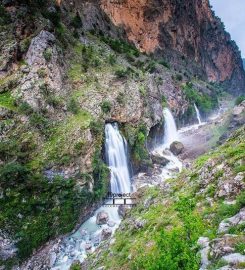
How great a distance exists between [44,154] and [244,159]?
19.8 meters

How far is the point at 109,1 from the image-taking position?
250 ft

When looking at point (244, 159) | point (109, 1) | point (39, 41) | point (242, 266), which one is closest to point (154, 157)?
point (39, 41)

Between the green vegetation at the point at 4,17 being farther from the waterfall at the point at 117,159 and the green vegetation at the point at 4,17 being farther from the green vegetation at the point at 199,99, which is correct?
the green vegetation at the point at 199,99

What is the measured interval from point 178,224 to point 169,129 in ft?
154

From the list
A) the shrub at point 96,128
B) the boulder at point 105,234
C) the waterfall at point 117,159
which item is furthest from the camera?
the waterfall at point 117,159

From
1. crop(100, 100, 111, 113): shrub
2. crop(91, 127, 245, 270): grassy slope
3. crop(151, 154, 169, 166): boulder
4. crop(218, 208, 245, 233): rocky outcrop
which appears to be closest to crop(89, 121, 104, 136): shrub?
crop(100, 100, 111, 113): shrub

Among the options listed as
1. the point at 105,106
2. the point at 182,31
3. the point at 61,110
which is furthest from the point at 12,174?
the point at 182,31

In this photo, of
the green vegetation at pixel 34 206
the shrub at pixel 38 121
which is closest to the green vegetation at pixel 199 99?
the shrub at pixel 38 121

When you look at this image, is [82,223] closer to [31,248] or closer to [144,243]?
[31,248]

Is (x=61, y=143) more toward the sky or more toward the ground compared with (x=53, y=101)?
more toward the ground

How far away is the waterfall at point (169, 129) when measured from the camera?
192 feet

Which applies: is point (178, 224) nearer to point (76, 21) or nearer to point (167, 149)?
point (167, 149)

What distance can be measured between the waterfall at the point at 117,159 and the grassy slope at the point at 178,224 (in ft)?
43.6

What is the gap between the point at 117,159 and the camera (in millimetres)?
38438
